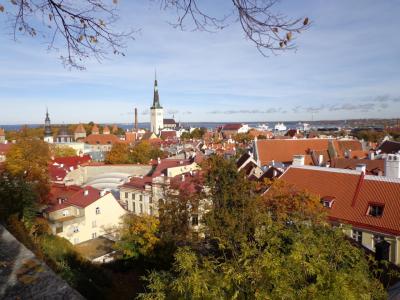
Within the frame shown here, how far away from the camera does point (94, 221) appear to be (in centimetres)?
2502

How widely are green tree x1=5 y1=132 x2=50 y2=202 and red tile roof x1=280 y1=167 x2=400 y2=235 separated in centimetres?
1668

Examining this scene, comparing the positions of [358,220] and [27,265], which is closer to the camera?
[27,265]

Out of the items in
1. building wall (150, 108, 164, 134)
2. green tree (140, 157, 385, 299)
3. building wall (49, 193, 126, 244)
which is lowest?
building wall (49, 193, 126, 244)

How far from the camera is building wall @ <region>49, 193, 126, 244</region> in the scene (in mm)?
23844

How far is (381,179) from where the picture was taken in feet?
60.4

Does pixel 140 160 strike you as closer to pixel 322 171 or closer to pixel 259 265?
pixel 322 171

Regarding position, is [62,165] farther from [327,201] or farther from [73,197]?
[327,201]

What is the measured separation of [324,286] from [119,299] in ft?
32.8

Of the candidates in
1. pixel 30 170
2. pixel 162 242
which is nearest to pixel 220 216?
pixel 162 242

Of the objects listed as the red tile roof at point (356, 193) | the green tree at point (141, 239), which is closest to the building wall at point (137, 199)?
the green tree at point (141, 239)

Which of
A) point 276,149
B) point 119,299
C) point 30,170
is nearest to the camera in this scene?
point 119,299

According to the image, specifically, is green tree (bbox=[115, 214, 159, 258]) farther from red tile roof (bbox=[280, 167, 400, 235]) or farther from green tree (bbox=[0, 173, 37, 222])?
red tile roof (bbox=[280, 167, 400, 235])

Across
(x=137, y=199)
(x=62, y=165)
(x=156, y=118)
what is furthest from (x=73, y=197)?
(x=156, y=118)

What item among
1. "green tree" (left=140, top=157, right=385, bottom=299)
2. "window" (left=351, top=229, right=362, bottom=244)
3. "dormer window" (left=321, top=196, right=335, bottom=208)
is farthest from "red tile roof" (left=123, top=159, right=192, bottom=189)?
"green tree" (left=140, top=157, right=385, bottom=299)
